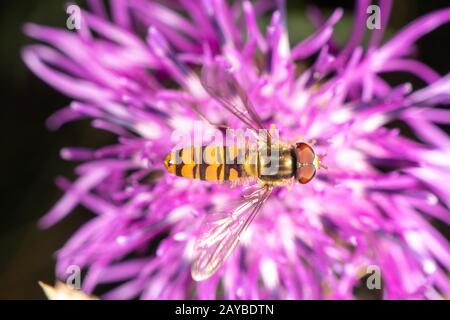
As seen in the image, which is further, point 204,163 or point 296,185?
point 296,185

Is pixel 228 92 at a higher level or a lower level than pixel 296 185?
higher

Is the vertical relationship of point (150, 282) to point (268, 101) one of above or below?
below

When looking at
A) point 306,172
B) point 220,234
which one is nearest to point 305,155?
point 306,172

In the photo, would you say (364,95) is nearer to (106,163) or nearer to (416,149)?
(416,149)

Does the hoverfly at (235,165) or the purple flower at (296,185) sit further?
the purple flower at (296,185)

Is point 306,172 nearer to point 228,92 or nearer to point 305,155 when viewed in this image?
point 305,155
